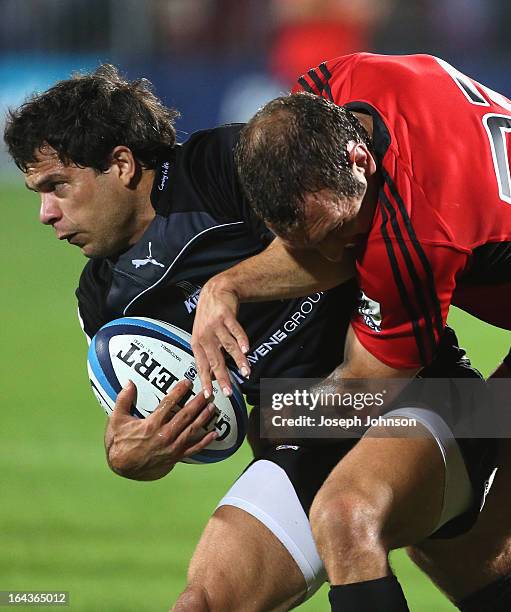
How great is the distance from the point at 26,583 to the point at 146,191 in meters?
1.69

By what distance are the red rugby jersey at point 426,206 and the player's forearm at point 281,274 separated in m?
0.11

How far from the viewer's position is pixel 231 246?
13.5 ft

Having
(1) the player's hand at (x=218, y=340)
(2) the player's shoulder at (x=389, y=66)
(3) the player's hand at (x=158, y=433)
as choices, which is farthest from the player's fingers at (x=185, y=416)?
(2) the player's shoulder at (x=389, y=66)

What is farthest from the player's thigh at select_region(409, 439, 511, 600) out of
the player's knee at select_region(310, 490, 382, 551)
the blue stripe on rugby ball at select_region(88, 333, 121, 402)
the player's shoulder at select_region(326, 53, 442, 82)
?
the player's shoulder at select_region(326, 53, 442, 82)

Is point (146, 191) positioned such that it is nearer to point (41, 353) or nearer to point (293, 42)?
point (41, 353)

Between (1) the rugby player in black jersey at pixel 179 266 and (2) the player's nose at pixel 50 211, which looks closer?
(1) the rugby player in black jersey at pixel 179 266

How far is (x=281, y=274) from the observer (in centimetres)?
362

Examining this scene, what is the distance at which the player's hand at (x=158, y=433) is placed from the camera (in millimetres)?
3980

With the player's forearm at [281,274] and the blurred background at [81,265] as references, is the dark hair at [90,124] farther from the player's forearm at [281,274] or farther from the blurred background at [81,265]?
the player's forearm at [281,274]

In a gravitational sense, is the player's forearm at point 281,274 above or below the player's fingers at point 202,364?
above

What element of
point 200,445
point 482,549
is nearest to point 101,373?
point 200,445

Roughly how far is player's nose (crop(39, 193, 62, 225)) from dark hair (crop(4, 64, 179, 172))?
0.14 m

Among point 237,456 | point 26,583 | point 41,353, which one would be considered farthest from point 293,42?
point 26,583

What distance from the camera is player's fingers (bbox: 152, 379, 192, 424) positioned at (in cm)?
400
